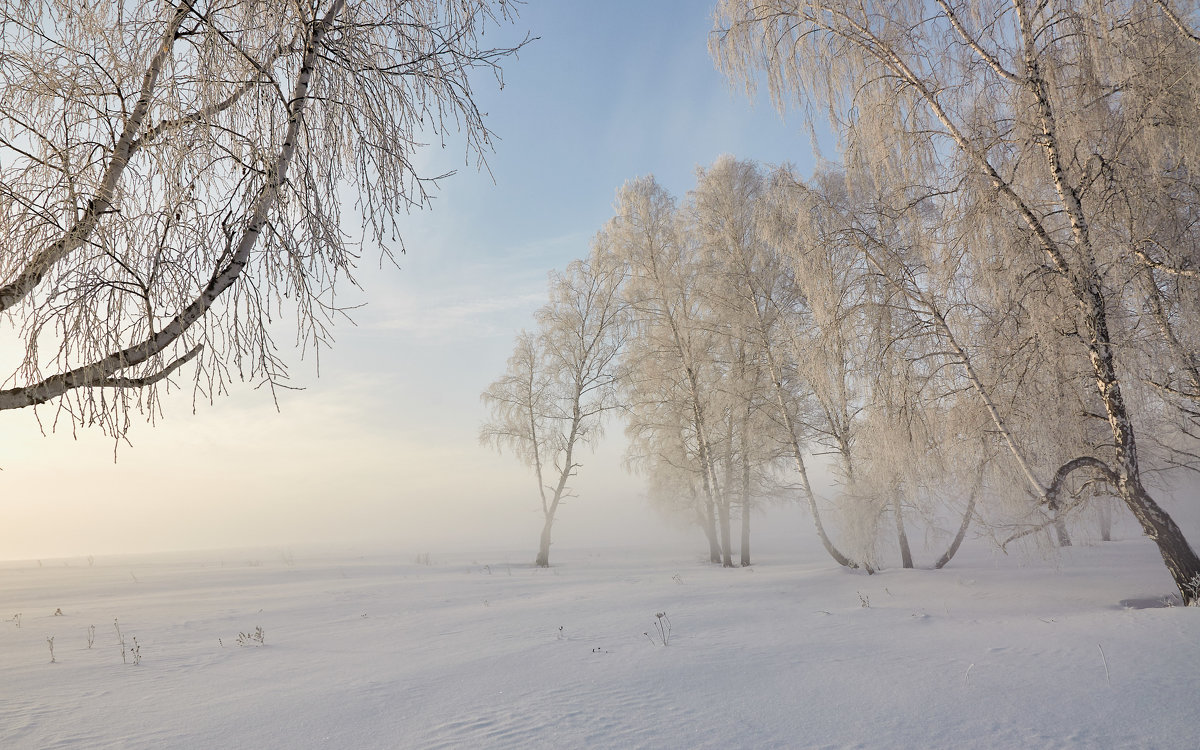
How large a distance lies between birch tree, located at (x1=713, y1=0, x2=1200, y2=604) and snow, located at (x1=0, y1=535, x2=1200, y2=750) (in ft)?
7.91

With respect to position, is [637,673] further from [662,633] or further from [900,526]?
[900,526]

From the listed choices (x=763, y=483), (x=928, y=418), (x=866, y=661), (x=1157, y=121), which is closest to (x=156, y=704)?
(x=866, y=661)

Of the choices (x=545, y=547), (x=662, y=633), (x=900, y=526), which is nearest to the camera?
(x=662, y=633)

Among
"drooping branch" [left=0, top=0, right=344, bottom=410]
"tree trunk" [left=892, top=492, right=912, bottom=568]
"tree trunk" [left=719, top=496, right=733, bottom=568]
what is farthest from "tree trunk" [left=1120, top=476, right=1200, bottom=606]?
"tree trunk" [left=719, top=496, right=733, bottom=568]

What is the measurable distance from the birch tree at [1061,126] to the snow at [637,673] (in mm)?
2410

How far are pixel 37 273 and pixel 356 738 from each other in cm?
286

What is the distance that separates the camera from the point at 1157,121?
5926mm

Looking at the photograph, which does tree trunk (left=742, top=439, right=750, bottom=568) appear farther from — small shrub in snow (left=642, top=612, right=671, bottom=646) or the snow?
small shrub in snow (left=642, top=612, right=671, bottom=646)

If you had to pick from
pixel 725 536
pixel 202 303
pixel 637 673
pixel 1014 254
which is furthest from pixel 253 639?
pixel 725 536

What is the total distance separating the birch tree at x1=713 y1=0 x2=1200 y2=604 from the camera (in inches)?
235

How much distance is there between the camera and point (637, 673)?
4629 millimetres

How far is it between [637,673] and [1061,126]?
6.44 m

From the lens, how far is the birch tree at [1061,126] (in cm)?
596

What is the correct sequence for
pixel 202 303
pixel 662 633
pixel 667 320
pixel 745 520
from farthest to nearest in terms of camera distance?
pixel 745 520 < pixel 667 320 < pixel 662 633 < pixel 202 303
